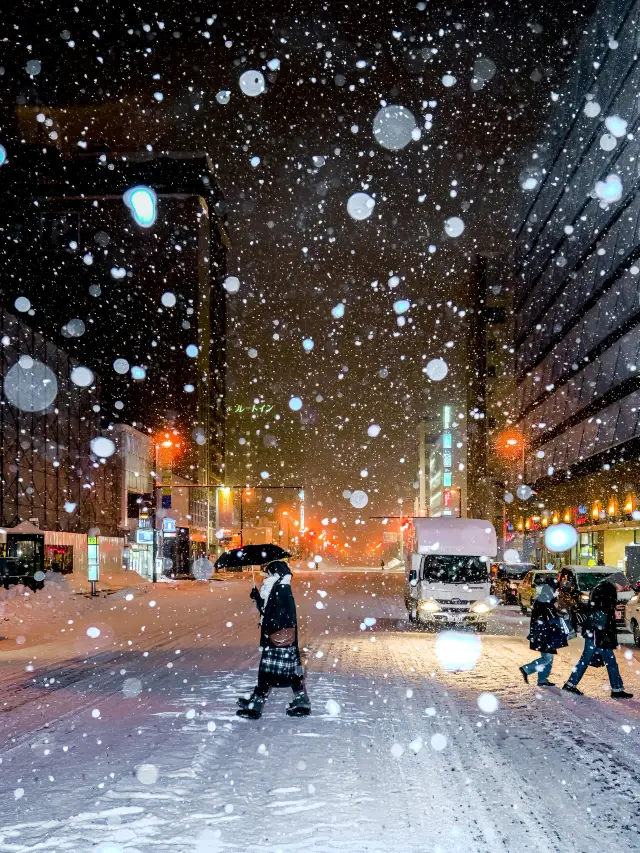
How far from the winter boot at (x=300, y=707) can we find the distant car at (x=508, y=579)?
87.1 ft

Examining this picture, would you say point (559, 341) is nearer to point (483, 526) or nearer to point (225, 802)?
point (483, 526)

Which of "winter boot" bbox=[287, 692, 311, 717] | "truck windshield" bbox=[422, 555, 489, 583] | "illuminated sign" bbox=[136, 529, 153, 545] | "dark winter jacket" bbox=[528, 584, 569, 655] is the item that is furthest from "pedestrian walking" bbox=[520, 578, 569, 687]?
"illuminated sign" bbox=[136, 529, 153, 545]

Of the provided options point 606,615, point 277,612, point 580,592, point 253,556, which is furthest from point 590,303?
point 277,612

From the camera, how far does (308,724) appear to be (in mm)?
9414

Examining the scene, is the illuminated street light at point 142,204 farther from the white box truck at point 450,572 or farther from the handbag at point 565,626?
the handbag at point 565,626

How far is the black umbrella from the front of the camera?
10102mm

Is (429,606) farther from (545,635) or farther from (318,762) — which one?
(318,762)

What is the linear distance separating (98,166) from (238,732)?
13082 centimetres

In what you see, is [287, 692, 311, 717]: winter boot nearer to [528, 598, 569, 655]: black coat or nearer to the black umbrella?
the black umbrella

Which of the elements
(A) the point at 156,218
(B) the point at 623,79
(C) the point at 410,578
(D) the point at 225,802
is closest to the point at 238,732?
(D) the point at 225,802

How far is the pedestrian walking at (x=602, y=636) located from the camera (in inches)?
458

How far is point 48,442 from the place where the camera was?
50625 mm

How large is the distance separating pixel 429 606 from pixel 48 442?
3424 cm

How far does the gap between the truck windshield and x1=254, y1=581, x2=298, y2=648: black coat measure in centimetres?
1380
